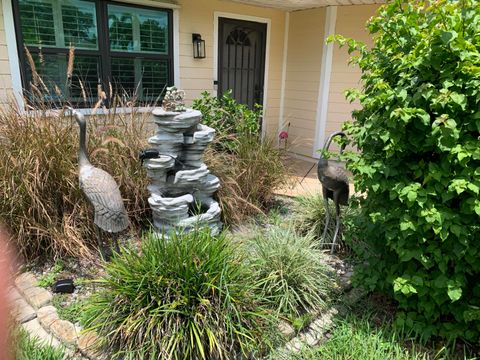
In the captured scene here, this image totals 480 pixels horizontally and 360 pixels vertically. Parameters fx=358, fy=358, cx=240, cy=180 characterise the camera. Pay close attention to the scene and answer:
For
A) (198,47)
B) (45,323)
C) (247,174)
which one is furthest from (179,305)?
(198,47)

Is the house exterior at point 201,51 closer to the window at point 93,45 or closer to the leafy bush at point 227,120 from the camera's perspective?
the window at point 93,45

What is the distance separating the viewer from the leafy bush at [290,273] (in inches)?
92.0

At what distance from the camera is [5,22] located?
4.07m

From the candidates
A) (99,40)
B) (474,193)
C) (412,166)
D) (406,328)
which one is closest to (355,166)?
(412,166)

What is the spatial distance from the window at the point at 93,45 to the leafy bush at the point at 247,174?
1606 mm

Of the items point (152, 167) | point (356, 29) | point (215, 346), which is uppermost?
point (356, 29)

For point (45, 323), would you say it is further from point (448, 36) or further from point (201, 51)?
point (201, 51)

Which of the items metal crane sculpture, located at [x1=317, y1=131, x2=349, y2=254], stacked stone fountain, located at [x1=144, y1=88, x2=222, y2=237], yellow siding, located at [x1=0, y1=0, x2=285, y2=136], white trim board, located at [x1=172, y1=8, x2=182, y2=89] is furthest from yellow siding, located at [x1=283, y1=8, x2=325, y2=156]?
stacked stone fountain, located at [x1=144, y1=88, x2=222, y2=237]

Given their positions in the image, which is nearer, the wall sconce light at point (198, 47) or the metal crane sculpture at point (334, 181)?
the metal crane sculpture at point (334, 181)

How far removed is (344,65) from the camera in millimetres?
6008

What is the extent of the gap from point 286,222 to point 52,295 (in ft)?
6.91

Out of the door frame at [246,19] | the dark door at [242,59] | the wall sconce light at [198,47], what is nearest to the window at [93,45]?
the wall sconce light at [198,47]

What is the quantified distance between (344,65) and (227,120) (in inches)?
106

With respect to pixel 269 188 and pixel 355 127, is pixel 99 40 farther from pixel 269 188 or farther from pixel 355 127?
pixel 355 127
